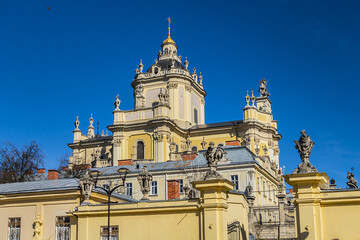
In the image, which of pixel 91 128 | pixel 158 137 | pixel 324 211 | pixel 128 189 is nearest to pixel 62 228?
pixel 324 211

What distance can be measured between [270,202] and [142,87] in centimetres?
3124

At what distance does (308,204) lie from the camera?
18.1 meters

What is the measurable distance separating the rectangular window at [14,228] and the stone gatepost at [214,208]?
11.0m

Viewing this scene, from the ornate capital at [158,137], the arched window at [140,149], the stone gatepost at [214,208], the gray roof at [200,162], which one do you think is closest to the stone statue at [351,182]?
the stone gatepost at [214,208]

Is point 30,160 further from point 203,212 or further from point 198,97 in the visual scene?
point 203,212

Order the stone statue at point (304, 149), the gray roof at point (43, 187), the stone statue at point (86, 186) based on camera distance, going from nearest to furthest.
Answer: the stone statue at point (304, 149) < the stone statue at point (86, 186) < the gray roof at point (43, 187)

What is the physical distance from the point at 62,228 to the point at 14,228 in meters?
2.95

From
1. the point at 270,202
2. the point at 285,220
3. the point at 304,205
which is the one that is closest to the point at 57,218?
the point at 304,205

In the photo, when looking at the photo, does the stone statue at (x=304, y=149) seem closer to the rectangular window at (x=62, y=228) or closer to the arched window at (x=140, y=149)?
the rectangular window at (x=62, y=228)

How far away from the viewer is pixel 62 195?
23891 mm

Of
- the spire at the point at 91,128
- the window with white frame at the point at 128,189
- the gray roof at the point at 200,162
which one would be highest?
the spire at the point at 91,128

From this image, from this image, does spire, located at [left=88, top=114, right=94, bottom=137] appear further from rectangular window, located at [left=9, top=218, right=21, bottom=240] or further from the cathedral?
rectangular window, located at [left=9, top=218, right=21, bottom=240]

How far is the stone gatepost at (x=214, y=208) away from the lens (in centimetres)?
1884

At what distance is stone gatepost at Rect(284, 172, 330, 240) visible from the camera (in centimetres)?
1797
